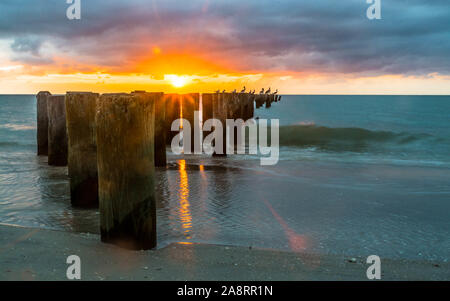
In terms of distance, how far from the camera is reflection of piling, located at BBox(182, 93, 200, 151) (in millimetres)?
14422

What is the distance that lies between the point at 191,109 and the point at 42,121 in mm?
4855

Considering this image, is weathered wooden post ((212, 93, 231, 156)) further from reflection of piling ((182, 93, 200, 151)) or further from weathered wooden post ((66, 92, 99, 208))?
weathered wooden post ((66, 92, 99, 208))

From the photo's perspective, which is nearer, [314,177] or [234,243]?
[234,243]

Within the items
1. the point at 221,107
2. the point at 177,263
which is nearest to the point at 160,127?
the point at 221,107

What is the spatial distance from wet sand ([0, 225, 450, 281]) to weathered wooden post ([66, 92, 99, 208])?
5.89 feet

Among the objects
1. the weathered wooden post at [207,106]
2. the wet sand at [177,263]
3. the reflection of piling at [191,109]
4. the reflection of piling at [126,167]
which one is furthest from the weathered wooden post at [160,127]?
the wet sand at [177,263]

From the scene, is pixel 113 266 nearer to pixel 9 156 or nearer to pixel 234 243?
pixel 234 243

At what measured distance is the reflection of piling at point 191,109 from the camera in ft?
47.3

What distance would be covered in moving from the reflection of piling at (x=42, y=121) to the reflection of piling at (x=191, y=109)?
450cm

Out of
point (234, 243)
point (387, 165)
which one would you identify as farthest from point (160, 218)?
point (387, 165)

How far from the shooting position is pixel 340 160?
1416cm

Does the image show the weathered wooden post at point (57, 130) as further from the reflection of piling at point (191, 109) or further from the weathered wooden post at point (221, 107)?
the reflection of piling at point (191, 109)

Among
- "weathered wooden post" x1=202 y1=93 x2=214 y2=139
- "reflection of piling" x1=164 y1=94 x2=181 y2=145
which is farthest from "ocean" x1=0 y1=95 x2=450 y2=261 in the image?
"reflection of piling" x1=164 y1=94 x2=181 y2=145
